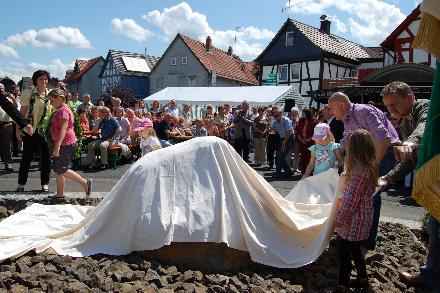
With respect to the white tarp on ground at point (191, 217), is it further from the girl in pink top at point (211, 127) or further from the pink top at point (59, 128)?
the girl in pink top at point (211, 127)

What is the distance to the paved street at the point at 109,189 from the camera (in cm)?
783

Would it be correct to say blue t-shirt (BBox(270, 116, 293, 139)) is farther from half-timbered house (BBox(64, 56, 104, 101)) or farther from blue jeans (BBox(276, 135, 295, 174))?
half-timbered house (BBox(64, 56, 104, 101))

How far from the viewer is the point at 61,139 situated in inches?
296

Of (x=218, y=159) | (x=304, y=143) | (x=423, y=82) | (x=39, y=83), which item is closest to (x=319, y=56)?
(x=423, y=82)

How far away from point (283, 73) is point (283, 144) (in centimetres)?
2809

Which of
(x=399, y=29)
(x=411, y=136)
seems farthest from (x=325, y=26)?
(x=411, y=136)

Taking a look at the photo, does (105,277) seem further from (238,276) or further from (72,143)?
(72,143)

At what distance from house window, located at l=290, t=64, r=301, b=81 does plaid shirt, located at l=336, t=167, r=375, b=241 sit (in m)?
35.0

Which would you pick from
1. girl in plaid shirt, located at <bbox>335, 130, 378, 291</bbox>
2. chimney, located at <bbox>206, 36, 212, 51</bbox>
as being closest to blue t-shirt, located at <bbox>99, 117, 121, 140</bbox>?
girl in plaid shirt, located at <bbox>335, 130, 378, 291</bbox>

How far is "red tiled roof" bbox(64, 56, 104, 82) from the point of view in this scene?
61.3 metres

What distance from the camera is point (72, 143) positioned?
25.7ft

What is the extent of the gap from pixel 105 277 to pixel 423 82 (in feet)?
65.7

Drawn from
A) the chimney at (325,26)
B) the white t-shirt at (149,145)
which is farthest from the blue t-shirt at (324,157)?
the chimney at (325,26)

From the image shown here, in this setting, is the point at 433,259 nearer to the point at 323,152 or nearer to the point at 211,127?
the point at 323,152
